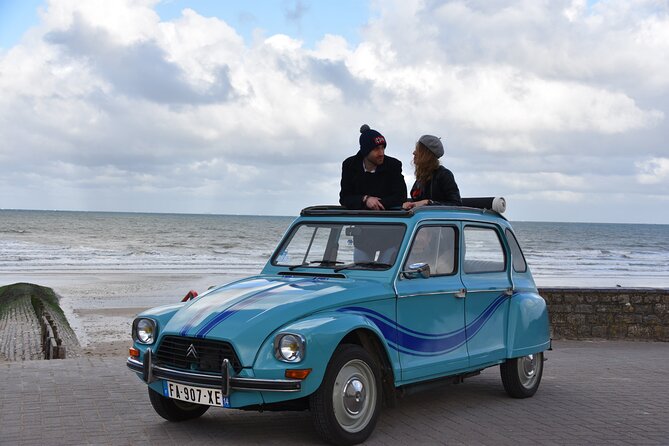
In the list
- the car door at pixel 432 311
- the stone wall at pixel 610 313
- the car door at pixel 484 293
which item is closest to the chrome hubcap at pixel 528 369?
the car door at pixel 484 293

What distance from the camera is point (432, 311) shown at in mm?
7082

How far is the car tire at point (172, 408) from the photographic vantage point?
6.77 meters

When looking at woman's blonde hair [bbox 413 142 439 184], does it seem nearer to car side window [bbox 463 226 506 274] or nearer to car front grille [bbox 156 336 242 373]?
car side window [bbox 463 226 506 274]

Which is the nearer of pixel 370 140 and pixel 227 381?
pixel 227 381

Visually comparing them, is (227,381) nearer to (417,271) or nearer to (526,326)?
(417,271)

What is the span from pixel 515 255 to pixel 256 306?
3.50 meters

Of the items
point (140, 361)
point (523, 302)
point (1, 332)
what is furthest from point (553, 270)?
point (140, 361)

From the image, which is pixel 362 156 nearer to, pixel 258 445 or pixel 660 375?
pixel 258 445

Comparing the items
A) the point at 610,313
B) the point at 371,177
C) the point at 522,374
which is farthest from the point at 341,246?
the point at 610,313

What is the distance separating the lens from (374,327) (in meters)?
6.31

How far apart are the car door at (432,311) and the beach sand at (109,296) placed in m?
8.03

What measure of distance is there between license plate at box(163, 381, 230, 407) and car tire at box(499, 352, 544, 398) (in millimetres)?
3427

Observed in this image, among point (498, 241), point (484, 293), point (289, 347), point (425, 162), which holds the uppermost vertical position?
point (425, 162)

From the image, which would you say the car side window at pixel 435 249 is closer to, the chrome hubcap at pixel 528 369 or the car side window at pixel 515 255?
the car side window at pixel 515 255
